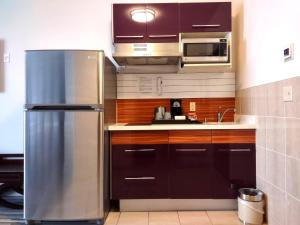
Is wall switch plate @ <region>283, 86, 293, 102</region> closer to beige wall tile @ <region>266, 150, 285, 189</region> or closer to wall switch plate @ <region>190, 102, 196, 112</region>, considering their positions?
beige wall tile @ <region>266, 150, 285, 189</region>

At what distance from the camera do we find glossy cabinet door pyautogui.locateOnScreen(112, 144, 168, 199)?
2.64 metres

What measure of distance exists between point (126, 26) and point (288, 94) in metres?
1.70

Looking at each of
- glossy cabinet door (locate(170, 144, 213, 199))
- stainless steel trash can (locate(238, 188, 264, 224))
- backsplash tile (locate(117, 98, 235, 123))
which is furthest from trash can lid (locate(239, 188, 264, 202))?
backsplash tile (locate(117, 98, 235, 123))

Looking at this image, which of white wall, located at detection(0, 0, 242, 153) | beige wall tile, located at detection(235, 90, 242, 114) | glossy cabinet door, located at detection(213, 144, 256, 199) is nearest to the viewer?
glossy cabinet door, located at detection(213, 144, 256, 199)

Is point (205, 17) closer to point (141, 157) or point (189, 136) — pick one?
point (189, 136)

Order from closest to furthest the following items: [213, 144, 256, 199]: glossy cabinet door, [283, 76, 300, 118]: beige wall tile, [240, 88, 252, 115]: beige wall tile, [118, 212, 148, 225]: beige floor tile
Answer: [283, 76, 300, 118]: beige wall tile → [118, 212, 148, 225]: beige floor tile → [213, 144, 256, 199]: glossy cabinet door → [240, 88, 252, 115]: beige wall tile

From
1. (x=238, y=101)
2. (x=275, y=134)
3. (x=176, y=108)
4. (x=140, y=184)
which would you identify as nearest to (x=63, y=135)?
(x=140, y=184)

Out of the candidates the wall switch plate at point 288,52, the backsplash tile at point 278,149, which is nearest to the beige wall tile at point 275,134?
the backsplash tile at point 278,149

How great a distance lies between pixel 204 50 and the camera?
2885mm

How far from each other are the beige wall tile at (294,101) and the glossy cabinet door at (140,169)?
1143 millimetres

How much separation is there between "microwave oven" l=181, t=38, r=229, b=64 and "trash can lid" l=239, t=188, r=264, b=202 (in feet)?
4.30

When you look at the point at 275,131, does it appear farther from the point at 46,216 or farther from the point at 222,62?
the point at 46,216

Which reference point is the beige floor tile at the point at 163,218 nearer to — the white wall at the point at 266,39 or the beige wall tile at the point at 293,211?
the beige wall tile at the point at 293,211

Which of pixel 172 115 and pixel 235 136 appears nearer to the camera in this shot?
pixel 235 136
